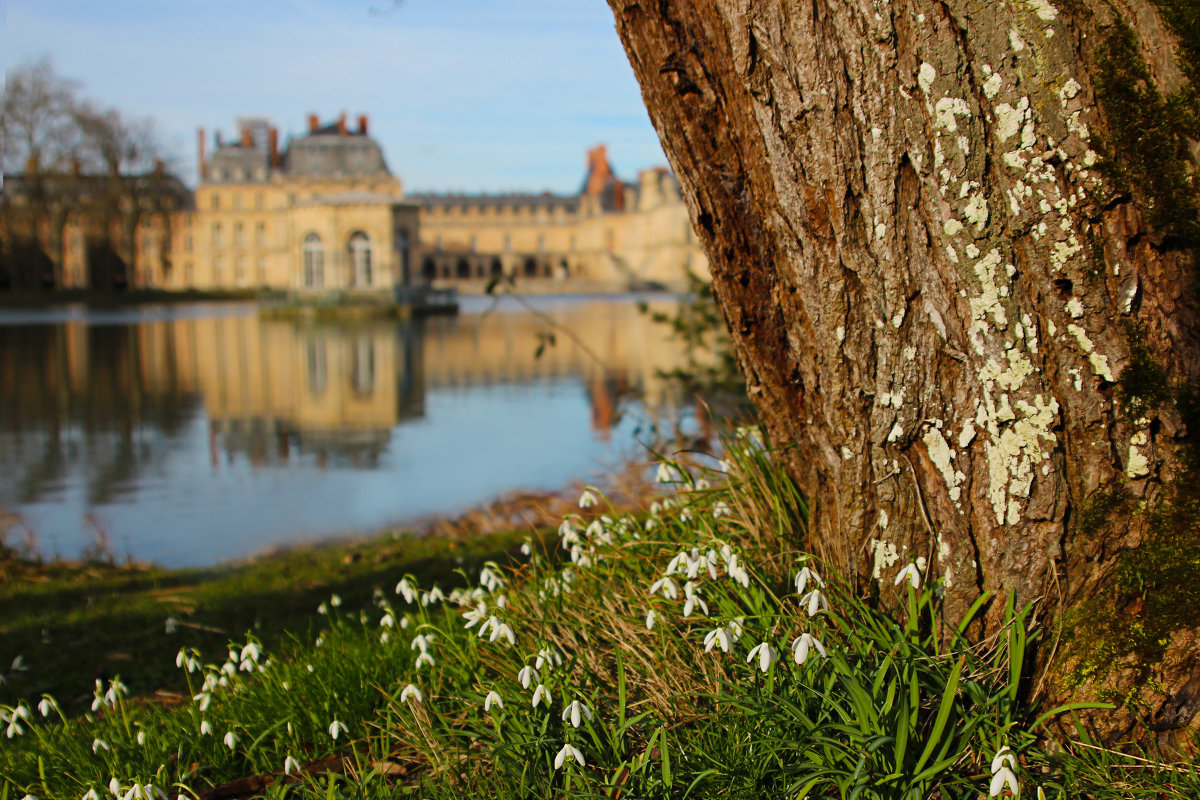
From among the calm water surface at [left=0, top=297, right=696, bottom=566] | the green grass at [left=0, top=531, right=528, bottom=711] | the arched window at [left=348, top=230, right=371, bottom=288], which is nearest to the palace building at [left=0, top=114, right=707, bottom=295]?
the arched window at [left=348, top=230, right=371, bottom=288]

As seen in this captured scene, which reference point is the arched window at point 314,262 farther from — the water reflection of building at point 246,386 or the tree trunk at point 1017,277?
the tree trunk at point 1017,277

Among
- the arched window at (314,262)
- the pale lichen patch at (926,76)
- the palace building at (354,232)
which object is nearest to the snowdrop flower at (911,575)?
the pale lichen patch at (926,76)

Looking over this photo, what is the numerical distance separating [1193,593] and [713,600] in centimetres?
115

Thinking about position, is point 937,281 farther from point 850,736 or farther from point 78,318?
point 78,318

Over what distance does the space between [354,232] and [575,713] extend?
41218 millimetres

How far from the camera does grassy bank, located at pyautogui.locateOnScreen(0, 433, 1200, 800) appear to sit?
190 centimetres

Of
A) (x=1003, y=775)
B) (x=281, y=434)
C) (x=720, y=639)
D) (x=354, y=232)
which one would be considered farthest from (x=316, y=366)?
(x=354, y=232)

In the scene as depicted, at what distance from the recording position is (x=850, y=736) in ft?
6.19

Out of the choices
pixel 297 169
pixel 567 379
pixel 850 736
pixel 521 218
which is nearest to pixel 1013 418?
pixel 850 736

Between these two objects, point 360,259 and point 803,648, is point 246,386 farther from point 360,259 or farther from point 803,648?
point 360,259

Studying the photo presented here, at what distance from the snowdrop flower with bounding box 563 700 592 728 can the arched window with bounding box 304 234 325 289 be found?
41245mm

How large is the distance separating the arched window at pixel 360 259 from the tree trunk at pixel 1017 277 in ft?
133

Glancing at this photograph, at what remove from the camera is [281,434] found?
11367 mm

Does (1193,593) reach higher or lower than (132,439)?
higher
